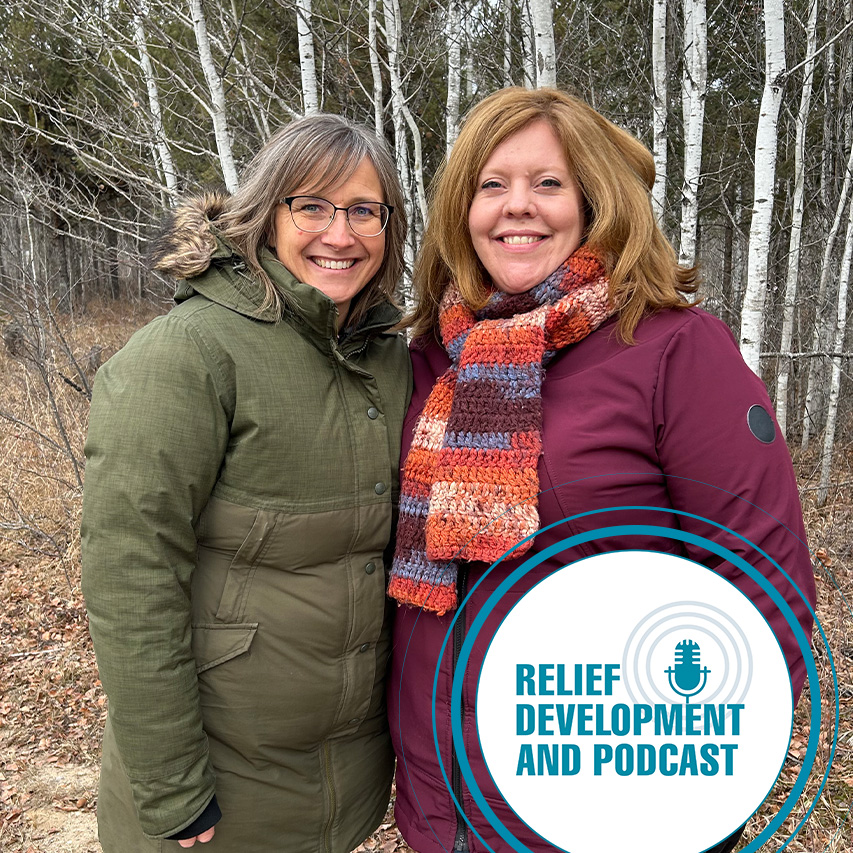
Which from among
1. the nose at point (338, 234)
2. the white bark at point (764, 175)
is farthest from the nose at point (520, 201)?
the white bark at point (764, 175)

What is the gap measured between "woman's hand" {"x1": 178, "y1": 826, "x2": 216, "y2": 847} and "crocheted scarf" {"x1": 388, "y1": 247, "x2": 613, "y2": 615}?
679mm

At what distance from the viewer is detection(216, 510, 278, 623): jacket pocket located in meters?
→ 1.58

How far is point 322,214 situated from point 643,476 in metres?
1.01

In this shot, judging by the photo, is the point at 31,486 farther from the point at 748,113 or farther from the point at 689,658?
the point at 748,113

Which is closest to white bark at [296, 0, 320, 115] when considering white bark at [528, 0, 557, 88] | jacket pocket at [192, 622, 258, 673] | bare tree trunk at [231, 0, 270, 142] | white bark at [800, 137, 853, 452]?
bare tree trunk at [231, 0, 270, 142]

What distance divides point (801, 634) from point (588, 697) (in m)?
0.46

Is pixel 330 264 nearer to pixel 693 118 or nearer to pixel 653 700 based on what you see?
pixel 653 700

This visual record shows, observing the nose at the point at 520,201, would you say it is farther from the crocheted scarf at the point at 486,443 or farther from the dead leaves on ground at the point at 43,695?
the dead leaves on ground at the point at 43,695

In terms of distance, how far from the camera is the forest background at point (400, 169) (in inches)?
147

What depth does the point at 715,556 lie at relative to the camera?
4.91ft

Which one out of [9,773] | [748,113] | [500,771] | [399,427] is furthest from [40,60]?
[500,771]

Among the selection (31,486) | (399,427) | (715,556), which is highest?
(399,427)

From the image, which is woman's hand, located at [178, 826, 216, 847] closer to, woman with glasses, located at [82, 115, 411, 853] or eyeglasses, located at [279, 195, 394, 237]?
woman with glasses, located at [82, 115, 411, 853]

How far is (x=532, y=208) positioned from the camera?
70.6 inches
